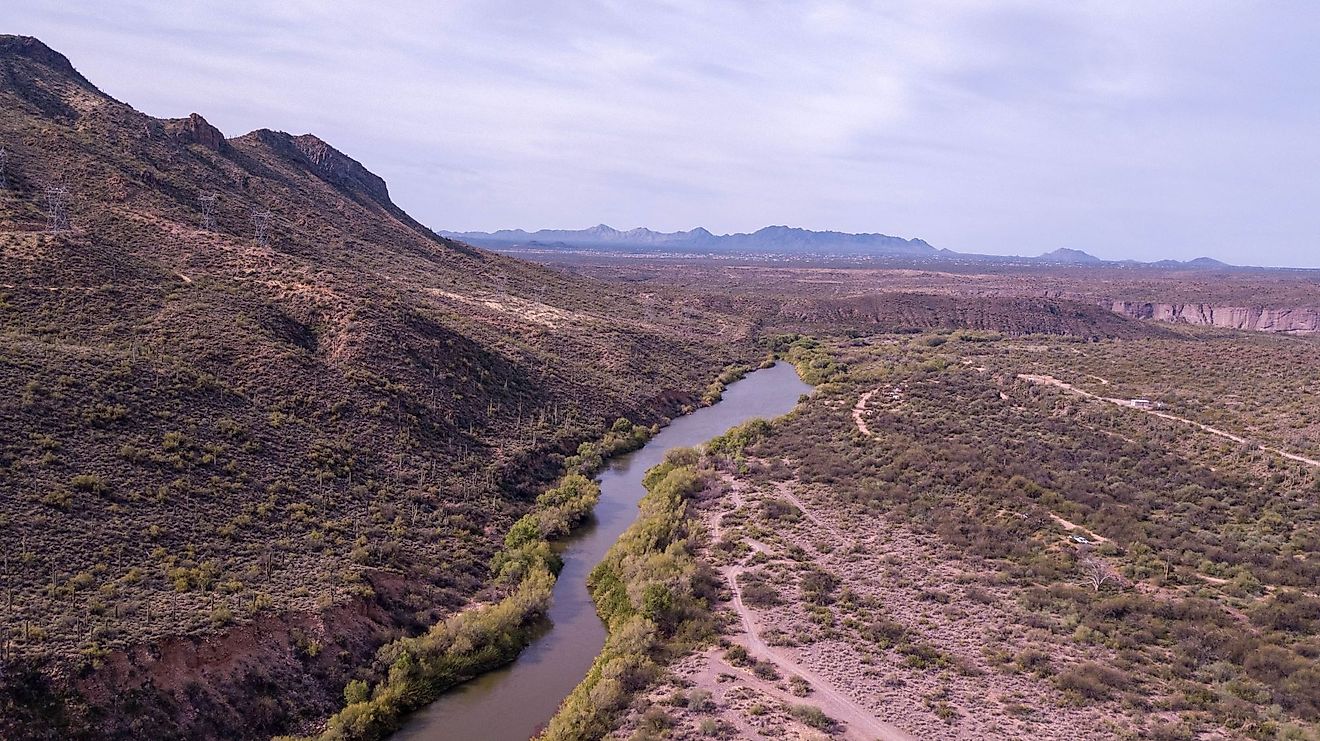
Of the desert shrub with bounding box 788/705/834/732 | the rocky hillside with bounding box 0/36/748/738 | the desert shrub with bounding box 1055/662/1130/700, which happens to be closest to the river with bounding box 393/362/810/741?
the rocky hillside with bounding box 0/36/748/738

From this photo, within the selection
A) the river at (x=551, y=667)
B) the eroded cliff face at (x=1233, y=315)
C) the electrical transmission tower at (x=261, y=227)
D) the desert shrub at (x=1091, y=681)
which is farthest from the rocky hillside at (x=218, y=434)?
the eroded cliff face at (x=1233, y=315)

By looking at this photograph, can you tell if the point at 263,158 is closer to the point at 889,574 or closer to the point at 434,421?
the point at 434,421

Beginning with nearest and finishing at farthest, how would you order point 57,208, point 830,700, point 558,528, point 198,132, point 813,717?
point 813,717 < point 830,700 < point 558,528 < point 57,208 < point 198,132

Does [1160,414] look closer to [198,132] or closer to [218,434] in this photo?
[218,434]

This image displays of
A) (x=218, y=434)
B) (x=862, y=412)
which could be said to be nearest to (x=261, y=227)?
(x=218, y=434)

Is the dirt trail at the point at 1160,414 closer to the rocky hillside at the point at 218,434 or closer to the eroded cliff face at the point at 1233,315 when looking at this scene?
the rocky hillside at the point at 218,434

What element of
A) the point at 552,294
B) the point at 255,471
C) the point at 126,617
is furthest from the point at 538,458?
the point at 552,294
